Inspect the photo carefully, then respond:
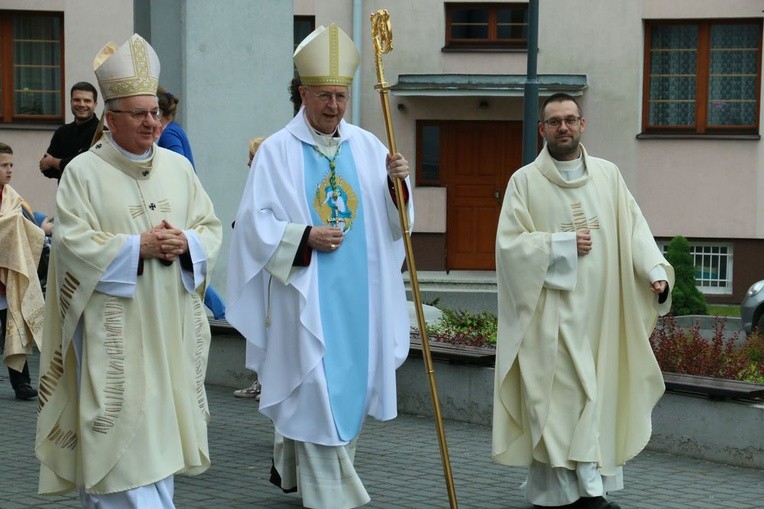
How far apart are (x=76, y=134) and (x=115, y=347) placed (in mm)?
6237

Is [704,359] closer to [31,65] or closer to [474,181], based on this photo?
[474,181]

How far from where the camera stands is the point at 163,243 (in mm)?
6355

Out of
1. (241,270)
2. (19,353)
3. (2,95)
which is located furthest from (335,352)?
(2,95)

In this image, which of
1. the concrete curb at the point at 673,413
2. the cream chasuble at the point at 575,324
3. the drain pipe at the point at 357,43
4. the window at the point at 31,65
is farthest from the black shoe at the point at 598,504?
the window at the point at 31,65

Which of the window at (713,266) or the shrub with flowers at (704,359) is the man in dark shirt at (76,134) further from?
the window at (713,266)

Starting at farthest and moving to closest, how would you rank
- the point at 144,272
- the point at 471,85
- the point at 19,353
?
1. the point at 471,85
2. the point at 19,353
3. the point at 144,272

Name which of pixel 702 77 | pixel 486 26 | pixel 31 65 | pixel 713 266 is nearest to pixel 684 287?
pixel 713 266

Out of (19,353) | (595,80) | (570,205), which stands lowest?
(19,353)

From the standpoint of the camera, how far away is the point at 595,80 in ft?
80.9

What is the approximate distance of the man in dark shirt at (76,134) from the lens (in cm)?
1183

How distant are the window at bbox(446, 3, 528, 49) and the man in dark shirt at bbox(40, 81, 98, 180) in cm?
1325

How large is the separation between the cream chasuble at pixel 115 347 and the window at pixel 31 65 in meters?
19.3

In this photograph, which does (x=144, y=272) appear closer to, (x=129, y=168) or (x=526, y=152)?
(x=129, y=168)

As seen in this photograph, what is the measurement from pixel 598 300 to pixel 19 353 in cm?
473
